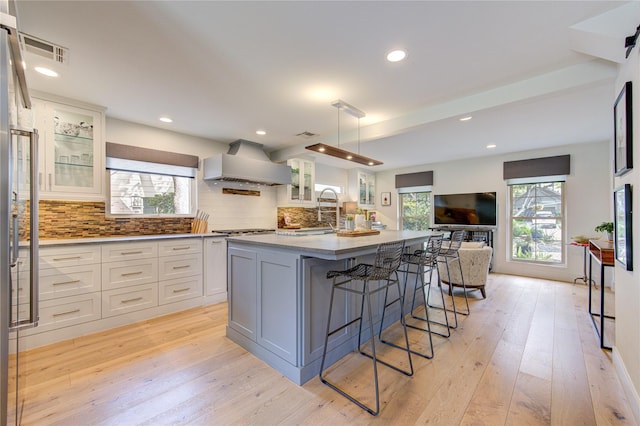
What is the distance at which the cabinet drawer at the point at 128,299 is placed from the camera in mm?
2924

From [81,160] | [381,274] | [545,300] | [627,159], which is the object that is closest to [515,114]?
[627,159]

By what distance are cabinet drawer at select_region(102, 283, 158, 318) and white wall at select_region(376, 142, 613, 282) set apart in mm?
6036

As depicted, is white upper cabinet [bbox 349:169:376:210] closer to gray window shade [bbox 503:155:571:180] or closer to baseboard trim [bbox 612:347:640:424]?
gray window shade [bbox 503:155:571:180]

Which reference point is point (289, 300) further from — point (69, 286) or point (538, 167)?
point (538, 167)

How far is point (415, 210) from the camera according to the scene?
7039 mm

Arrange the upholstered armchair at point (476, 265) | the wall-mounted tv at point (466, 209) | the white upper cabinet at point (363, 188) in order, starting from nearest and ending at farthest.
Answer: the upholstered armchair at point (476, 265)
the wall-mounted tv at point (466, 209)
the white upper cabinet at point (363, 188)

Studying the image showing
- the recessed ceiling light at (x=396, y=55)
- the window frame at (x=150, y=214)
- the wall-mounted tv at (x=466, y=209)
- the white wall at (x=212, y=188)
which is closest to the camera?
the recessed ceiling light at (x=396, y=55)

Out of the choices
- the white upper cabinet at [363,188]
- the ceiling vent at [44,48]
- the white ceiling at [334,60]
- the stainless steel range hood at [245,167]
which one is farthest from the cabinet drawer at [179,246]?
the white upper cabinet at [363,188]

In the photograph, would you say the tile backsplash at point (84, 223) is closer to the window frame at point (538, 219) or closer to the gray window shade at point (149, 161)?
the gray window shade at point (149, 161)

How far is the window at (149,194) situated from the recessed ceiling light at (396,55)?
3.32 m

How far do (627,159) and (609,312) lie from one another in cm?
266

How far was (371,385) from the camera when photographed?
194cm

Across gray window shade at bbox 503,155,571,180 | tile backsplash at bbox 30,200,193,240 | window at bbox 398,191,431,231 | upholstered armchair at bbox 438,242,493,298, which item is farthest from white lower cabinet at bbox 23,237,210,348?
gray window shade at bbox 503,155,571,180

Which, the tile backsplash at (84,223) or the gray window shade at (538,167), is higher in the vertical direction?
the gray window shade at (538,167)
